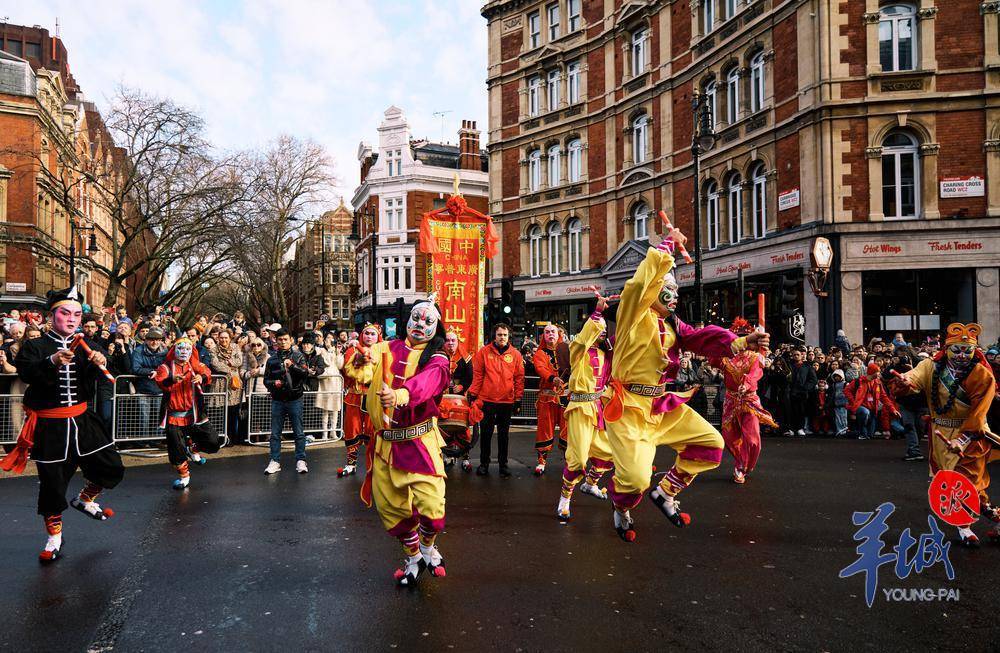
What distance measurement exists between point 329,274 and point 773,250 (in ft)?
163

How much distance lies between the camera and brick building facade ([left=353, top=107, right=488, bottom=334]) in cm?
4828

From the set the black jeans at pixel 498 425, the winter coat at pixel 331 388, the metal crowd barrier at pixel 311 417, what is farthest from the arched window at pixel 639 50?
the black jeans at pixel 498 425

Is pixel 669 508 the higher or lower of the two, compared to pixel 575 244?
lower

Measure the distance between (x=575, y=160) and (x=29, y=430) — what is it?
27583 mm

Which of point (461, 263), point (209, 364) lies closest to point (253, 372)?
point (209, 364)

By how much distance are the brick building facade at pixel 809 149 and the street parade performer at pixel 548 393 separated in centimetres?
491

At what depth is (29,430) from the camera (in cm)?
587

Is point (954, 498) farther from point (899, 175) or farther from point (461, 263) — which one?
point (899, 175)

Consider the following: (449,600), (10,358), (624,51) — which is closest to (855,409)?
(449,600)

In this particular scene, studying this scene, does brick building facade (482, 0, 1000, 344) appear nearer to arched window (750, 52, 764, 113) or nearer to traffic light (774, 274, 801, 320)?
arched window (750, 52, 764, 113)

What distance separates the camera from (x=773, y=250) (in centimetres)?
2150

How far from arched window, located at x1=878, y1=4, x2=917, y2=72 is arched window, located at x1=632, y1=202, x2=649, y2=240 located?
9806mm

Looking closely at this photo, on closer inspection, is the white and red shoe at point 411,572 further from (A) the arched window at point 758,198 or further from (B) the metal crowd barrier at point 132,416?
(A) the arched window at point 758,198

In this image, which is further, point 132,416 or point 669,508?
point 132,416
